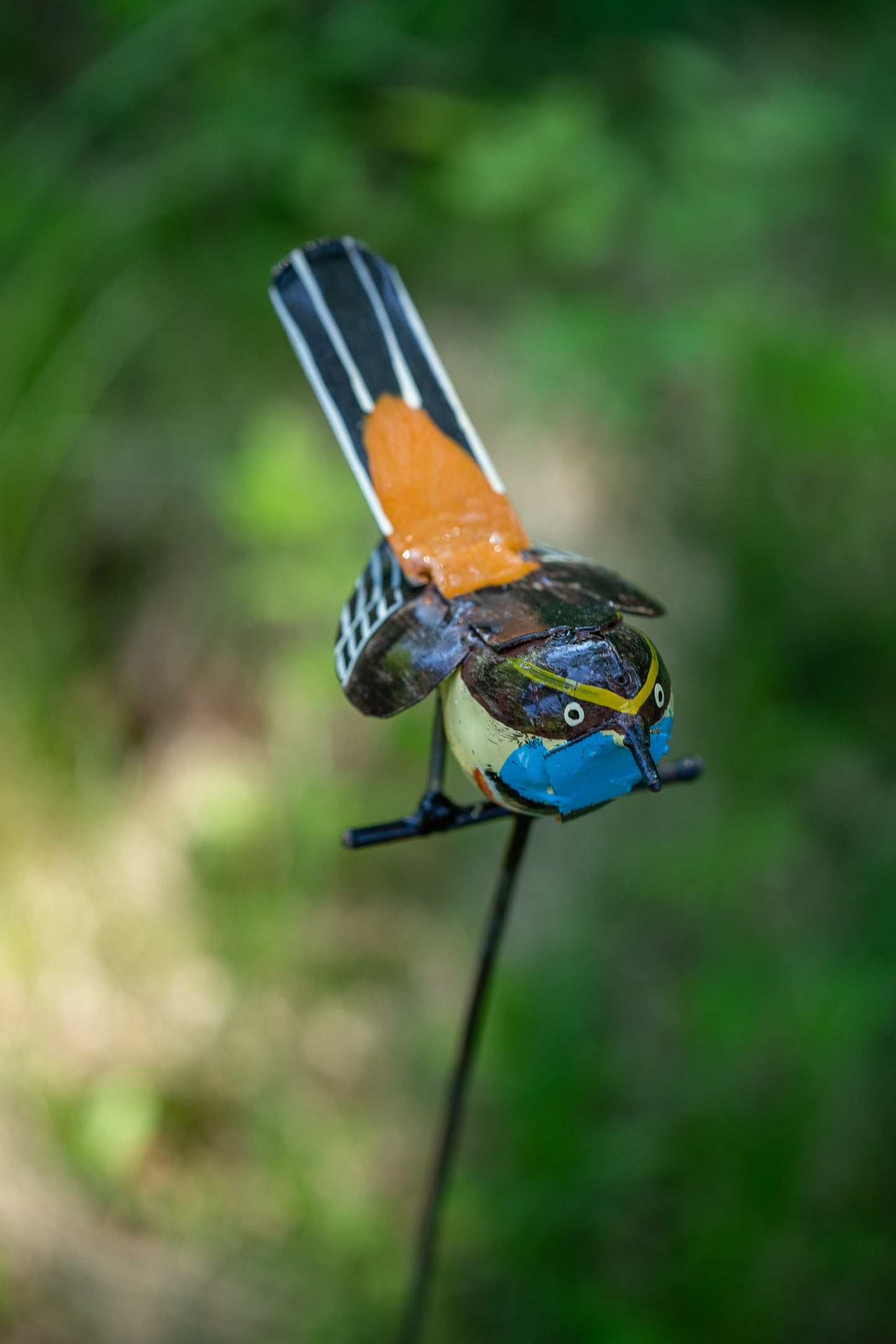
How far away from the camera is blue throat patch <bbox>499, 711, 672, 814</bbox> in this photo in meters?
0.50

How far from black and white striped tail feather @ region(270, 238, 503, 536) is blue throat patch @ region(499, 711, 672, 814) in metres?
0.19

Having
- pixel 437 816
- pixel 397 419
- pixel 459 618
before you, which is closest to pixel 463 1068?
pixel 437 816

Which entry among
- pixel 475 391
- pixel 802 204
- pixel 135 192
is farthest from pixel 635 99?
pixel 135 192

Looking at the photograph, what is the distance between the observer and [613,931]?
1607mm

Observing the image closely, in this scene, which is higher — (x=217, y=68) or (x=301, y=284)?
(x=217, y=68)

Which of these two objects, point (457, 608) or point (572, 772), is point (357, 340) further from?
point (572, 772)

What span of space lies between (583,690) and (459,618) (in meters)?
0.08

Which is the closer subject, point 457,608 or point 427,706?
point 457,608

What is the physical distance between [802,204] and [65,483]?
4.31 ft

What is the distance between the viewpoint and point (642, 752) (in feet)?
1.62

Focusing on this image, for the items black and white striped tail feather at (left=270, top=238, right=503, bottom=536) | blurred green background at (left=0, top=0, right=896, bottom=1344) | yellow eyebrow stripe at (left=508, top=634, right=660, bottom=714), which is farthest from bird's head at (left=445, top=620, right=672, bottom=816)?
blurred green background at (left=0, top=0, right=896, bottom=1344)

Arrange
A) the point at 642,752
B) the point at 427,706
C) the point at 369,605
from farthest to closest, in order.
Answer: the point at 427,706, the point at 369,605, the point at 642,752

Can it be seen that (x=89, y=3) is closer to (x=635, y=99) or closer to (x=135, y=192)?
(x=135, y=192)

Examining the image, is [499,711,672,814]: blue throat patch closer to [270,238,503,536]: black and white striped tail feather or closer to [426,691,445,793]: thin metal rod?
[426,691,445,793]: thin metal rod
